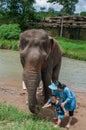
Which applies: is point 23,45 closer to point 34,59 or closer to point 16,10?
point 34,59

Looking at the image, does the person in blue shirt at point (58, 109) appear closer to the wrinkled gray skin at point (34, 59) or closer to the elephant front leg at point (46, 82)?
the wrinkled gray skin at point (34, 59)

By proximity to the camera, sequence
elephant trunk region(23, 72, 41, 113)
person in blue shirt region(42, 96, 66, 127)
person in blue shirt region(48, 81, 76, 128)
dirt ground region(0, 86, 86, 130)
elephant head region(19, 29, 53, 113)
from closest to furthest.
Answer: elephant trunk region(23, 72, 41, 113) < elephant head region(19, 29, 53, 113) < person in blue shirt region(48, 81, 76, 128) < person in blue shirt region(42, 96, 66, 127) < dirt ground region(0, 86, 86, 130)

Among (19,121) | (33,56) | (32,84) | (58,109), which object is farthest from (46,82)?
(19,121)

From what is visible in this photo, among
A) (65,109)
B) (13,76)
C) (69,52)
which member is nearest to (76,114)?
(65,109)

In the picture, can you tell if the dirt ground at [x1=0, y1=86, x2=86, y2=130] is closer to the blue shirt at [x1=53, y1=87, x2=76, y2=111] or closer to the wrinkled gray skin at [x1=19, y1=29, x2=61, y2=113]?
the blue shirt at [x1=53, y1=87, x2=76, y2=111]

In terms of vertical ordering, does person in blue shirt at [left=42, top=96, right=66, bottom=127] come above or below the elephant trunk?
below

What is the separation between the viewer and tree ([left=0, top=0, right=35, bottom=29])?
126 feet

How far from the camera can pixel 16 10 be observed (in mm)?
38719

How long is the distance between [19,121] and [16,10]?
32.4m

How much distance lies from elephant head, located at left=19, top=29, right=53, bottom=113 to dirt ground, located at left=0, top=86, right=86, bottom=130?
1.02 metres

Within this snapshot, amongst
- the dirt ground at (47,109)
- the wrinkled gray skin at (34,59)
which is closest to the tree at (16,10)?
the dirt ground at (47,109)

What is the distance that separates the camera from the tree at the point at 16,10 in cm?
3844

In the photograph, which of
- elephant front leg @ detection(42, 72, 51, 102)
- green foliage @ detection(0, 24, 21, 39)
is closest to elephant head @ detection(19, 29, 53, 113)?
elephant front leg @ detection(42, 72, 51, 102)

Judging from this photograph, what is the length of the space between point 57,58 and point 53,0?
88.5 ft
